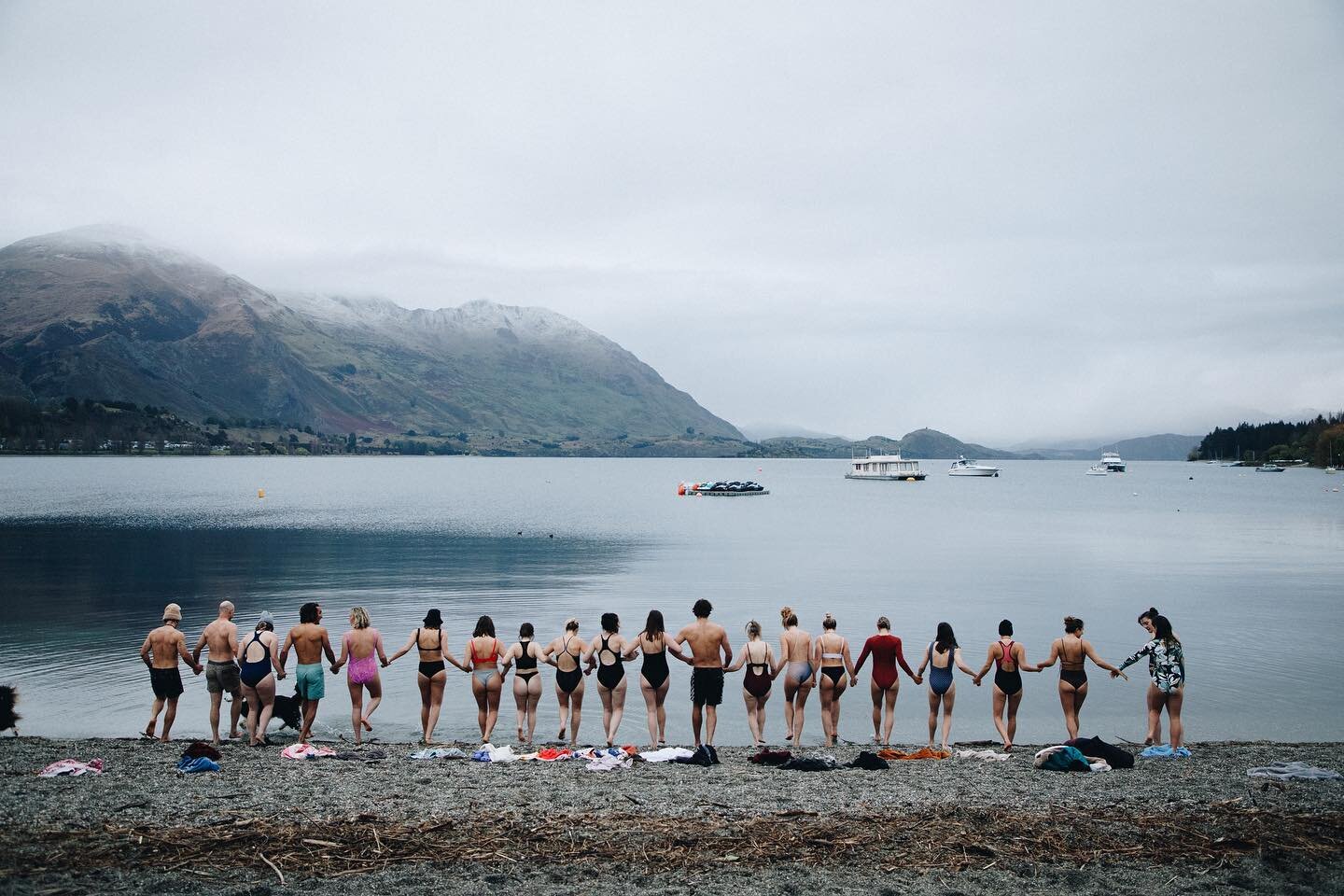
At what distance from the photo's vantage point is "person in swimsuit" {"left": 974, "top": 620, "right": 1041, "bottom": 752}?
17.0m

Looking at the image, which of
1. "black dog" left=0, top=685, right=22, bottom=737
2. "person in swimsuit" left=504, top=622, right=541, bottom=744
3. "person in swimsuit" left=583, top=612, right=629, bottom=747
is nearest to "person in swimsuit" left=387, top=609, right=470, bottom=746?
"person in swimsuit" left=504, top=622, right=541, bottom=744

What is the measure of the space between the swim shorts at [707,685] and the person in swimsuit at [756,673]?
248mm

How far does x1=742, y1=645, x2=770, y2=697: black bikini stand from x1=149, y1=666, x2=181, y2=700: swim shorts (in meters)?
10.3

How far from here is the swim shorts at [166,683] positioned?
1667 cm

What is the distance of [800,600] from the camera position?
43.7m

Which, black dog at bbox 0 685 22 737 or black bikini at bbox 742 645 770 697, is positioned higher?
black bikini at bbox 742 645 770 697

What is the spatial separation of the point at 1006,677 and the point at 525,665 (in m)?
8.85

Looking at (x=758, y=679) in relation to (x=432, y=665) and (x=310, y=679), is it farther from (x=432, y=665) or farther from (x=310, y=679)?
(x=310, y=679)

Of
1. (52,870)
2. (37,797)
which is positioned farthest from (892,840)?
(37,797)

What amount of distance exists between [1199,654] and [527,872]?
28.5 metres

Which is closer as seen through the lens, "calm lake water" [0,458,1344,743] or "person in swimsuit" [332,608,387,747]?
"person in swimsuit" [332,608,387,747]

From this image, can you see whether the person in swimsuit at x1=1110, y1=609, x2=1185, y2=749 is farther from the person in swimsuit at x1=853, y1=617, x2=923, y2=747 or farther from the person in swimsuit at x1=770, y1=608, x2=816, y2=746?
the person in swimsuit at x1=770, y1=608, x2=816, y2=746

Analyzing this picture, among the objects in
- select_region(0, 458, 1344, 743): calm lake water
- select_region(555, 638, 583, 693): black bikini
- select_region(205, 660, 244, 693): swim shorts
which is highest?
select_region(205, 660, 244, 693): swim shorts

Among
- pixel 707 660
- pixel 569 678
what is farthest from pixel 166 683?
pixel 707 660
